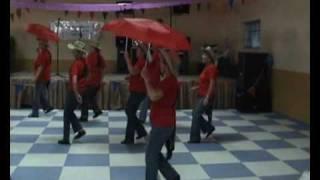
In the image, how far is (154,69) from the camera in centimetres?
420

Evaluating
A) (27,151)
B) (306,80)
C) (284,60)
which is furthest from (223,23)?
(27,151)

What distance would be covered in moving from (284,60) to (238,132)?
7.85 ft

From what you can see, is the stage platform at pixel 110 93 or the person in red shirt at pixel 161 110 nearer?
the person in red shirt at pixel 161 110

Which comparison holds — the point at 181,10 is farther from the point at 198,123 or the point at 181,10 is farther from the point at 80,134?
the point at 80,134

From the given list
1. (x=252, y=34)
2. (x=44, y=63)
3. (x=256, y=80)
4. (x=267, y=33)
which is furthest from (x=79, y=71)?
(x=252, y=34)

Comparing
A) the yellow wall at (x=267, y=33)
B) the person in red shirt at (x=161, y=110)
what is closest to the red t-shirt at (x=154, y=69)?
the person in red shirt at (x=161, y=110)

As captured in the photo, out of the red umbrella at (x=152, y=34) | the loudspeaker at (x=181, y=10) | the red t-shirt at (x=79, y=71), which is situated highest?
the loudspeaker at (x=181, y=10)

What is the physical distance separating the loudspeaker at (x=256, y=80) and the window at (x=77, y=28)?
4446 mm

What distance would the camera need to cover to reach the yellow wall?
8.16m

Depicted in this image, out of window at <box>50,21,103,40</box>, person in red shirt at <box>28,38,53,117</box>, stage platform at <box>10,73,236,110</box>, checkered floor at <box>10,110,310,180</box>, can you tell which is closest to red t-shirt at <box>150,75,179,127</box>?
checkered floor at <box>10,110,310,180</box>

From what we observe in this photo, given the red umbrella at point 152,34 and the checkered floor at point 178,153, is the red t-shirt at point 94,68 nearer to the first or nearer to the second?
the checkered floor at point 178,153

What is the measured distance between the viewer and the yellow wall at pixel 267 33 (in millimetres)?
8156

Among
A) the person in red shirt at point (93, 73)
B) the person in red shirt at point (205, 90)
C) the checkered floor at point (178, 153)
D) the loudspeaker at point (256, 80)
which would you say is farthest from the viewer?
the loudspeaker at point (256, 80)
